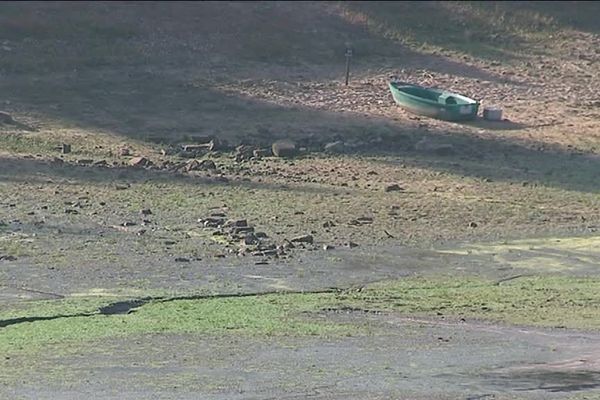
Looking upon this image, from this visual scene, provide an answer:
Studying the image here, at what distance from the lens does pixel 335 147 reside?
19297 mm

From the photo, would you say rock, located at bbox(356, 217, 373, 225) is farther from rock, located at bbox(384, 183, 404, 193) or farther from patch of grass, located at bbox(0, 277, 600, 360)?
patch of grass, located at bbox(0, 277, 600, 360)

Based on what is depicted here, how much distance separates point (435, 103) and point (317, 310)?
30.0ft

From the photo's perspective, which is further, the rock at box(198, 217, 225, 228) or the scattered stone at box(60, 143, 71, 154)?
the scattered stone at box(60, 143, 71, 154)

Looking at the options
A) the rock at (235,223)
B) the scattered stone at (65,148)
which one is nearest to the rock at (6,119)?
the scattered stone at (65,148)

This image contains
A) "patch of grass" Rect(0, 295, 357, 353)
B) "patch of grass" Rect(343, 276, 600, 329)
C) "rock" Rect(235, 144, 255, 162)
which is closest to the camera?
"patch of grass" Rect(0, 295, 357, 353)

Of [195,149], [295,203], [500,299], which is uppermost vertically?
[500,299]

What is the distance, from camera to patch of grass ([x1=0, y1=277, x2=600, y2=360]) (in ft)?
37.5

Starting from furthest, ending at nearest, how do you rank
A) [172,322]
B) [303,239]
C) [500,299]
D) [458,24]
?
1. [458,24]
2. [303,239]
3. [500,299]
4. [172,322]

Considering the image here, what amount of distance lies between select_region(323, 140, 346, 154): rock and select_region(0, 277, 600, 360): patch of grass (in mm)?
5716

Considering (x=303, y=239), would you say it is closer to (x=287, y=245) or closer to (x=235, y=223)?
(x=287, y=245)

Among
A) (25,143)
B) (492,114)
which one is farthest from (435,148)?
(25,143)

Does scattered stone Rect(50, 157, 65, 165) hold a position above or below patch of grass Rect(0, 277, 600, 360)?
below

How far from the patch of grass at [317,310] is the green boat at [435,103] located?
Answer: 24.3 feet

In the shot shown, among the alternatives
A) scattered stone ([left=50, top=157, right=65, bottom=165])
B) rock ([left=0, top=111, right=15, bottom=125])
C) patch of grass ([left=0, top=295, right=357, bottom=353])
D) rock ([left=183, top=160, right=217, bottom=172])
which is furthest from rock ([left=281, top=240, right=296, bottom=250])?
rock ([left=0, top=111, right=15, bottom=125])
